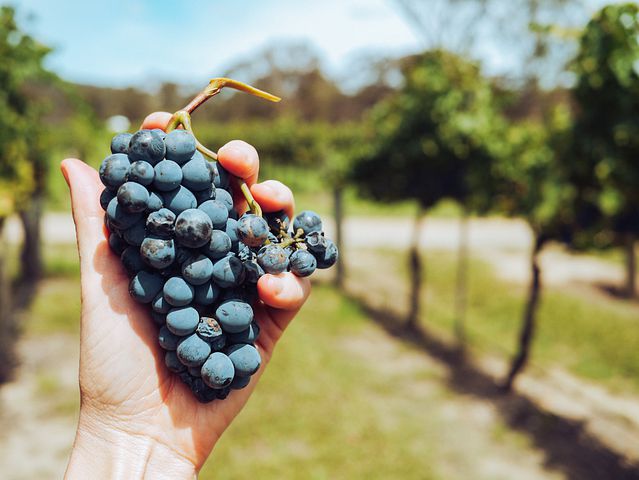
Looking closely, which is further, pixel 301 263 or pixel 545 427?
pixel 545 427

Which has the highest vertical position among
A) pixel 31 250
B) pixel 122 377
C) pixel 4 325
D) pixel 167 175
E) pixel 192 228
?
pixel 167 175

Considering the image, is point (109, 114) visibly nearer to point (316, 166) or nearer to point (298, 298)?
point (316, 166)

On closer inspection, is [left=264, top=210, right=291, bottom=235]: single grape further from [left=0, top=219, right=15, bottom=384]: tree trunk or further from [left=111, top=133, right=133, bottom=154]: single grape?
[left=0, top=219, right=15, bottom=384]: tree trunk

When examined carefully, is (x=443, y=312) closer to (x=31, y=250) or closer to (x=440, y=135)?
(x=440, y=135)

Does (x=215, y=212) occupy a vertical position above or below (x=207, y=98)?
below

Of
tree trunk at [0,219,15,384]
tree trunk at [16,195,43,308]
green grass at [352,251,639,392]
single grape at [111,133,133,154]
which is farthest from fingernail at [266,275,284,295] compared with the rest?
tree trunk at [16,195,43,308]

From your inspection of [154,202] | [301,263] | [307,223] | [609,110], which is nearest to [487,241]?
[609,110]
